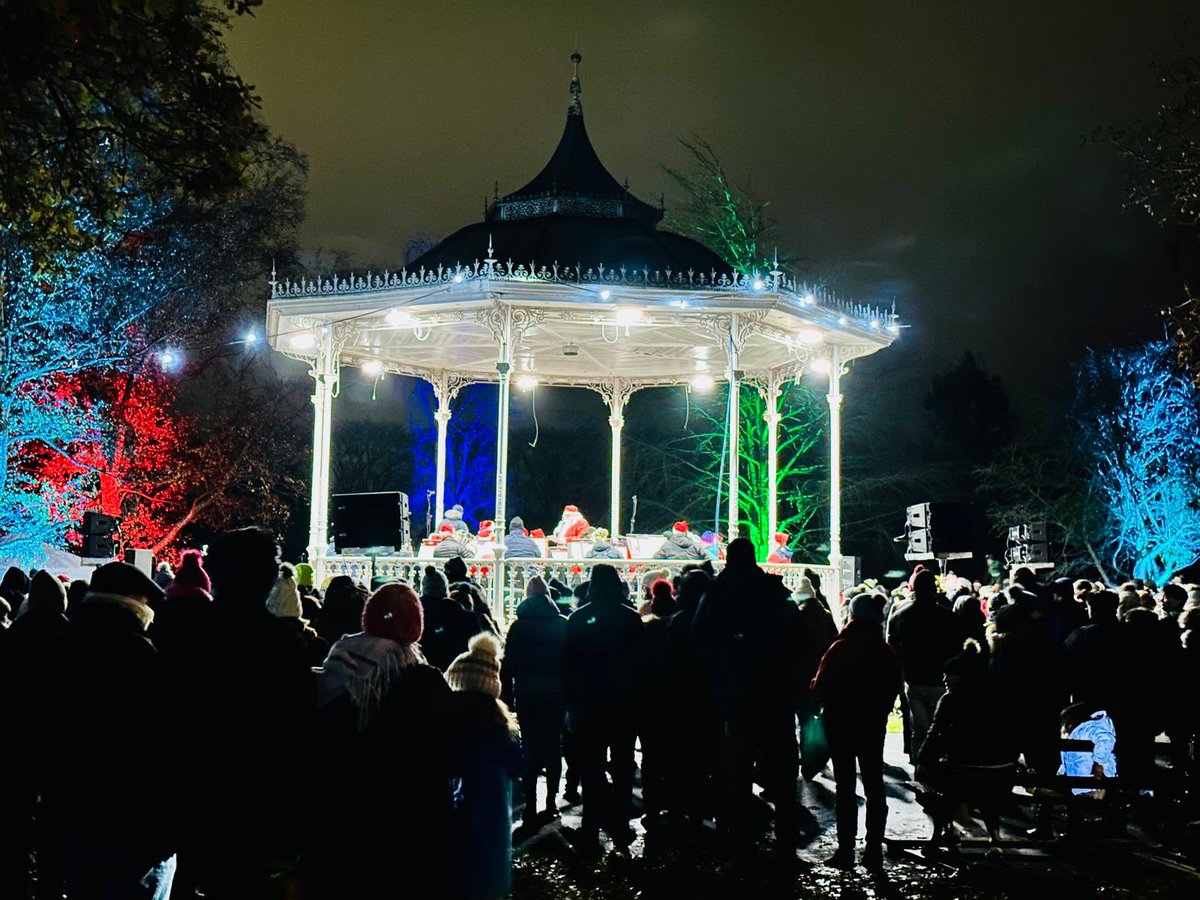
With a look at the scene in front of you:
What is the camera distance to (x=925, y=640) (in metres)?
10.0

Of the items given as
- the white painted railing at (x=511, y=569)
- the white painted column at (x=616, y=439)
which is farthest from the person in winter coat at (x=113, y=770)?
the white painted column at (x=616, y=439)

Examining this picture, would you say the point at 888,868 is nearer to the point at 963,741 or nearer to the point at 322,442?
the point at 963,741

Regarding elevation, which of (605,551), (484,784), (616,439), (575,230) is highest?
(575,230)

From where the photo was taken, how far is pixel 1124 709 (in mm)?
8867

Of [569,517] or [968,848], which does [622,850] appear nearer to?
[968,848]

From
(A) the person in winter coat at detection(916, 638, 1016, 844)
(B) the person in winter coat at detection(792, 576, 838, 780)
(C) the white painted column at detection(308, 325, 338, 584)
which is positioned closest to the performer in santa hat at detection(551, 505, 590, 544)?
(C) the white painted column at detection(308, 325, 338, 584)

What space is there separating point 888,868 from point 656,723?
1.84 metres

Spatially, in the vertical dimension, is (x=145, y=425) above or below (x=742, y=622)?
above

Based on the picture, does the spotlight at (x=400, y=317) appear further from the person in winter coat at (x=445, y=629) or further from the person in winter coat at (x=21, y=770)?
the person in winter coat at (x=21, y=770)

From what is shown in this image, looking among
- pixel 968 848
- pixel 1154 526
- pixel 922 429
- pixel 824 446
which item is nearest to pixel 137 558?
pixel 968 848

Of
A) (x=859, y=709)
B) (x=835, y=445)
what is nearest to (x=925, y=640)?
(x=859, y=709)

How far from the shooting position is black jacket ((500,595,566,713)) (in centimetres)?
866

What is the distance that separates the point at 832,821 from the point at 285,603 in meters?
4.54

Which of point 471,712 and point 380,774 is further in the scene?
point 471,712
